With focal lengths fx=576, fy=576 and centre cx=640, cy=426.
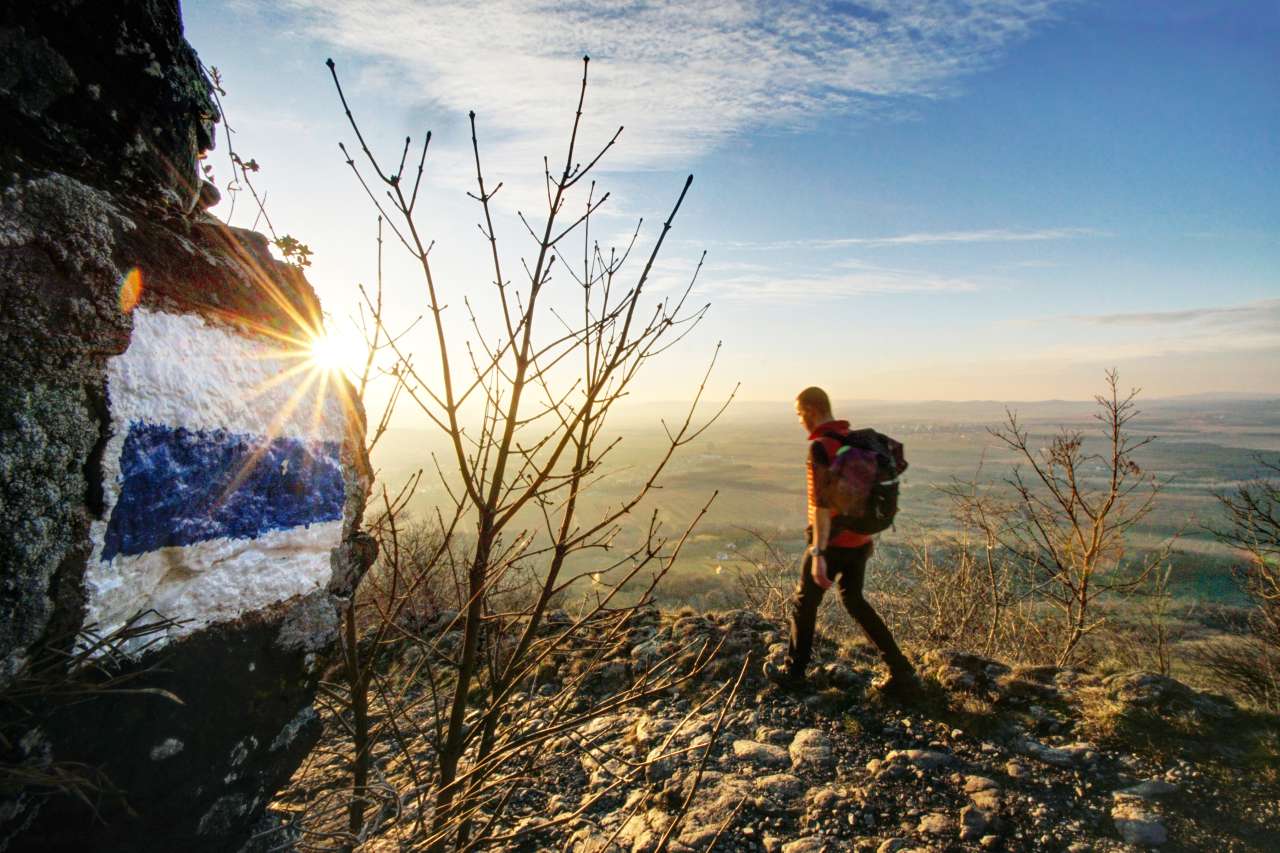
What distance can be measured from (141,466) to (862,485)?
125 inches

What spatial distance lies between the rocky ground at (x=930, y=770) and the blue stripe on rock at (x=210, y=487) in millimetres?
1232

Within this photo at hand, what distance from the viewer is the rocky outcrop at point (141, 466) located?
3.44 ft

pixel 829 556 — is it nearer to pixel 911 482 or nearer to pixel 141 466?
pixel 141 466

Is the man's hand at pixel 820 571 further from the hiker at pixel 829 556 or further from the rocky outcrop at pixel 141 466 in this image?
the rocky outcrop at pixel 141 466

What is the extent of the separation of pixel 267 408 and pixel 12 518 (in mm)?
545

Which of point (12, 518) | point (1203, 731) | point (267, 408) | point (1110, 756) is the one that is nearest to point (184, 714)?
point (12, 518)

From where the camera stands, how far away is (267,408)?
1.50 m

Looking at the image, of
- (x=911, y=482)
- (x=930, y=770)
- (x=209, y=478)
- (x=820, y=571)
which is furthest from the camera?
(x=911, y=482)

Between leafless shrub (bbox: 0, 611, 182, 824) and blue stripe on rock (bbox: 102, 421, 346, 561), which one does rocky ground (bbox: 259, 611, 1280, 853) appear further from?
blue stripe on rock (bbox: 102, 421, 346, 561)

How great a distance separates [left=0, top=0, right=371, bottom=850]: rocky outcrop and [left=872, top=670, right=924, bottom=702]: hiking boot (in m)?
3.27

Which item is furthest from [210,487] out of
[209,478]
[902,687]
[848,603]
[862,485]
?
[902,687]

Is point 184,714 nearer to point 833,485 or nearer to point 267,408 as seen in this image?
point 267,408

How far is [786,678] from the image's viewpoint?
381 cm

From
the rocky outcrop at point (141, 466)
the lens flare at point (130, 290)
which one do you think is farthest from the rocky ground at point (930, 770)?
the lens flare at point (130, 290)
